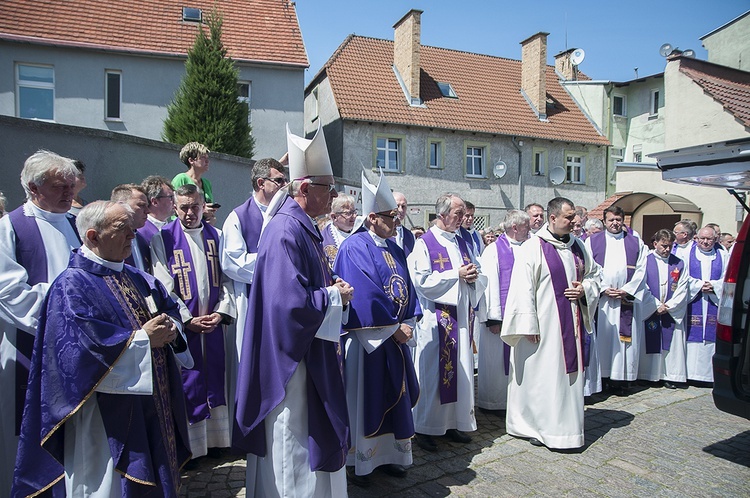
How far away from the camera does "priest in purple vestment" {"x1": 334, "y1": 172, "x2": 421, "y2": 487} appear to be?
3.86 meters

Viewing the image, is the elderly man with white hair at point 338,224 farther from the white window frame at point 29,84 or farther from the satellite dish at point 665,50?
the satellite dish at point 665,50

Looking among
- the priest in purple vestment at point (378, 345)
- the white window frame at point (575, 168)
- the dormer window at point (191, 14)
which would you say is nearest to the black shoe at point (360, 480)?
the priest in purple vestment at point (378, 345)

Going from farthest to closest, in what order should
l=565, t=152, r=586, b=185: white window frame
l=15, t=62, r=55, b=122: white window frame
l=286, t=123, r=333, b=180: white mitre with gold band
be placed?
l=565, t=152, r=586, b=185: white window frame, l=15, t=62, r=55, b=122: white window frame, l=286, t=123, r=333, b=180: white mitre with gold band

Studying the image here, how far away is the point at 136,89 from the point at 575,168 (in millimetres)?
19099

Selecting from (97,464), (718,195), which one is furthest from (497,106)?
(97,464)

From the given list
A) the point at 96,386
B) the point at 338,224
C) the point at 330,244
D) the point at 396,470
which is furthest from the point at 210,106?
the point at 96,386

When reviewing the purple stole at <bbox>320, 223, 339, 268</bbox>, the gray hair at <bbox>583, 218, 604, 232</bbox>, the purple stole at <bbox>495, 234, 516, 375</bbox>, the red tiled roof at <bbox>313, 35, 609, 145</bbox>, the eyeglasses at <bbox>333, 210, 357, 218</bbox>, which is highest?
the red tiled roof at <bbox>313, 35, 609, 145</bbox>

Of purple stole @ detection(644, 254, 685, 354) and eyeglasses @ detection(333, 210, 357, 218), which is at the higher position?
eyeglasses @ detection(333, 210, 357, 218)

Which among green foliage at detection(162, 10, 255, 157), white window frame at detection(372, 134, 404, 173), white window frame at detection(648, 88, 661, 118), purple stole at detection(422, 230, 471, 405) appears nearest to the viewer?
purple stole at detection(422, 230, 471, 405)

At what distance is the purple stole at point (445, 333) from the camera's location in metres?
4.89

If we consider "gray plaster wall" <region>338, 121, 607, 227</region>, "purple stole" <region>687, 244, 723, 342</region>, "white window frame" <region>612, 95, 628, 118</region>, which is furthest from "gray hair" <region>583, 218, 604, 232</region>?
"white window frame" <region>612, 95, 628, 118</region>

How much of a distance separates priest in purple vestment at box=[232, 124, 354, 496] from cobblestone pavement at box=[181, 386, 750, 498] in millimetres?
1033

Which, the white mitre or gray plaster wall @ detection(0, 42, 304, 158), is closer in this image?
the white mitre

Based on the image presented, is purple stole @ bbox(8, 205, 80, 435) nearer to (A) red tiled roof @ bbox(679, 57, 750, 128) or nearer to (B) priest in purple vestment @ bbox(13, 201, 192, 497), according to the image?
(B) priest in purple vestment @ bbox(13, 201, 192, 497)
